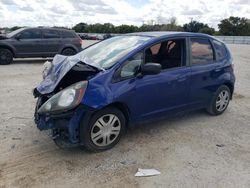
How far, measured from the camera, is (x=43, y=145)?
14.5 ft

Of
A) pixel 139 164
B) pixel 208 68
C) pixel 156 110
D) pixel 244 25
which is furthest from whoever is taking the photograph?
pixel 244 25

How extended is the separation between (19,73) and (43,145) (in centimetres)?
697

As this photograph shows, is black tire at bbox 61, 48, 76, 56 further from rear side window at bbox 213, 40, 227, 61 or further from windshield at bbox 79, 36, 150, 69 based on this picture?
rear side window at bbox 213, 40, 227, 61

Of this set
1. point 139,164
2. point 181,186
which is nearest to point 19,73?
point 139,164

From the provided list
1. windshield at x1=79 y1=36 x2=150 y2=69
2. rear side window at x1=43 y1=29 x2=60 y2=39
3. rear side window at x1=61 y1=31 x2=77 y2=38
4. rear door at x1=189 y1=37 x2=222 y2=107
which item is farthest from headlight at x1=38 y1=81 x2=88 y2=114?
rear side window at x1=61 y1=31 x2=77 y2=38

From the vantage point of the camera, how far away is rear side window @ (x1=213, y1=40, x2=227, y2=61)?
19.1 ft

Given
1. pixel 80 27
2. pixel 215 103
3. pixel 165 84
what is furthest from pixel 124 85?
pixel 80 27

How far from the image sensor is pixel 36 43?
13.6m

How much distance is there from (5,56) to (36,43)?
1436 millimetres

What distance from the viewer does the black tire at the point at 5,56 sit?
1298 cm

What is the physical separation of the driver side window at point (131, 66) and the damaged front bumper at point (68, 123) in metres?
0.74

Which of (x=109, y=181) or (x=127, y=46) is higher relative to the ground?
(x=127, y=46)

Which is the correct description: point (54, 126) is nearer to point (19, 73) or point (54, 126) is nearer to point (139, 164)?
point (139, 164)

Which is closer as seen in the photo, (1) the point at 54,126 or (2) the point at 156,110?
(1) the point at 54,126
